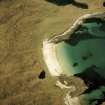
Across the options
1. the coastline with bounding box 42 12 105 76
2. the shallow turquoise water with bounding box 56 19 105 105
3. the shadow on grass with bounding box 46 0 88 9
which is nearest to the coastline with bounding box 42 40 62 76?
the coastline with bounding box 42 12 105 76

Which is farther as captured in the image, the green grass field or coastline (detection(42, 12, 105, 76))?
coastline (detection(42, 12, 105, 76))

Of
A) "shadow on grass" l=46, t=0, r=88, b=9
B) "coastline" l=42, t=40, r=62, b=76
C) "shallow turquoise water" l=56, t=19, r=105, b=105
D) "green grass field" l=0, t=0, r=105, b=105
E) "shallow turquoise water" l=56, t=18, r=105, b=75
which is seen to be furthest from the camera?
"shadow on grass" l=46, t=0, r=88, b=9

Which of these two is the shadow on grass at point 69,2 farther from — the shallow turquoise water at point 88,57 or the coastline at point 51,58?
the coastline at point 51,58

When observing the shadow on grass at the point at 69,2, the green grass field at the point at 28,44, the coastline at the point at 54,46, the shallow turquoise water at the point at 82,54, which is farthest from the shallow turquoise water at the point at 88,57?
the shadow on grass at the point at 69,2

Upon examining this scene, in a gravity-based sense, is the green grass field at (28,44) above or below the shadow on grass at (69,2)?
below

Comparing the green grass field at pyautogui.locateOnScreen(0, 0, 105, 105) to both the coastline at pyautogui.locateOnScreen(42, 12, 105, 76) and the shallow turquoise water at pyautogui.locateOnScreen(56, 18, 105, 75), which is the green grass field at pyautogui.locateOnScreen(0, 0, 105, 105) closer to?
the coastline at pyautogui.locateOnScreen(42, 12, 105, 76)

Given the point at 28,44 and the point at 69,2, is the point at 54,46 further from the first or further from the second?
the point at 69,2

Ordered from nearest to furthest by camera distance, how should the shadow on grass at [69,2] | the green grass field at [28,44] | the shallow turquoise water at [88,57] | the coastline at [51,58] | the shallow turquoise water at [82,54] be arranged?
the green grass field at [28,44]
the shallow turquoise water at [88,57]
the coastline at [51,58]
the shallow turquoise water at [82,54]
the shadow on grass at [69,2]

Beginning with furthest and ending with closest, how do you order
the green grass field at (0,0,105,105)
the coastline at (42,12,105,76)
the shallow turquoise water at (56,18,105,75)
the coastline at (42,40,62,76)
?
the shallow turquoise water at (56,18,105,75) < the coastline at (42,12,105,76) < the coastline at (42,40,62,76) < the green grass field at (0,0,105,105)
